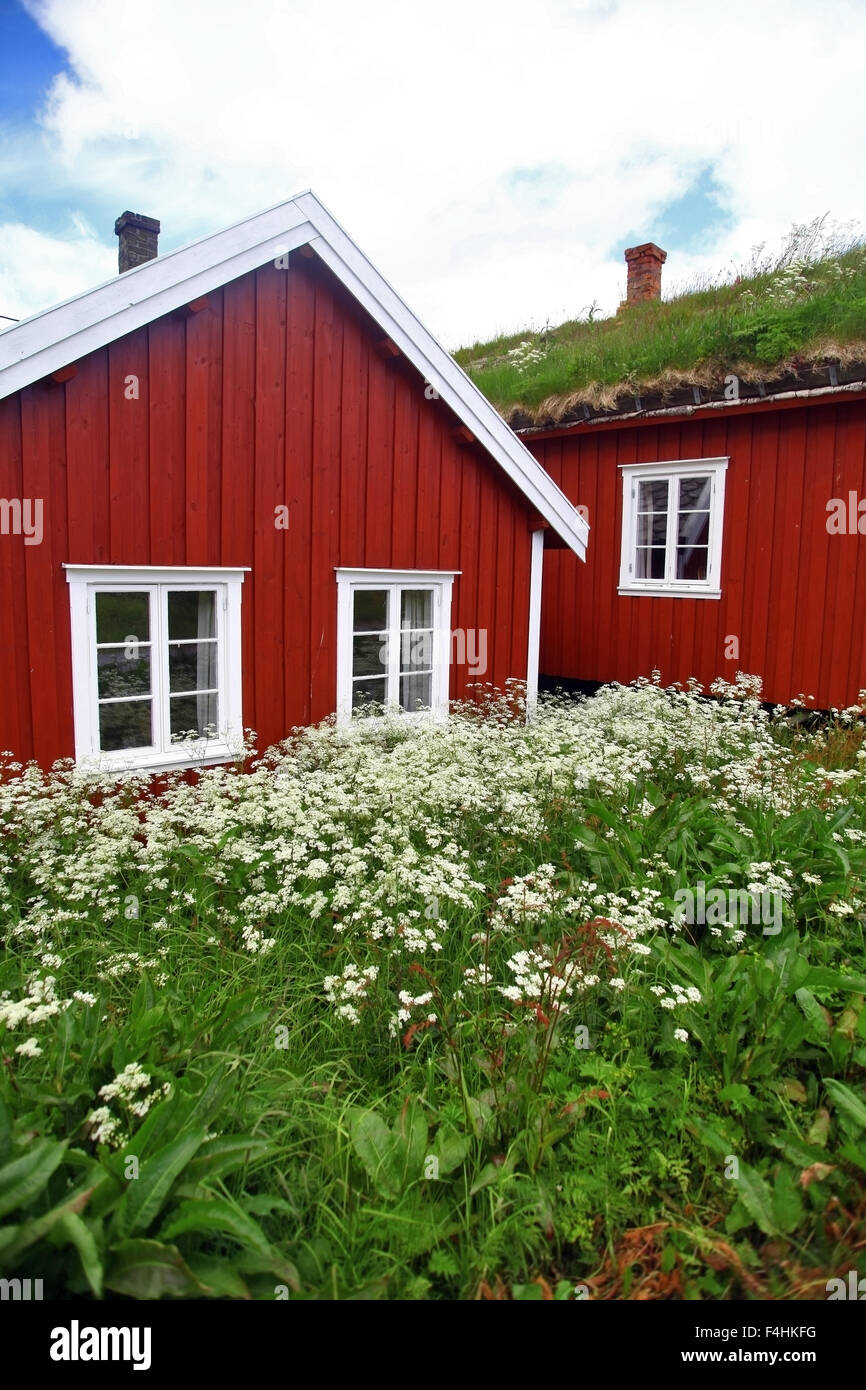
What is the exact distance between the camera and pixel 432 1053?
3254mm

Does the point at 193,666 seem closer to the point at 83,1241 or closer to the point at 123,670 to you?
the point at 123,670

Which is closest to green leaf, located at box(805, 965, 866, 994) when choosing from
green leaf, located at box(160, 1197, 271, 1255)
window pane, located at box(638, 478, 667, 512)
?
green leaf, located at box(160, 1197, 271, 1255)

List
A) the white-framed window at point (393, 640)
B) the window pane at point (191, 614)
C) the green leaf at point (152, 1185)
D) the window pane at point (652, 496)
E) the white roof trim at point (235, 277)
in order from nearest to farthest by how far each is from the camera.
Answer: the green leaf at point (152, 1185), the white roof trim at point (235, 277), the window pane at point (191, 614), the white-framed window at point (393, 640), the window pane at point (652, 496)

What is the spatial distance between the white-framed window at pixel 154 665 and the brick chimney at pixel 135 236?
463 cm

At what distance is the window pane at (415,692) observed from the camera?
8148 millimetres

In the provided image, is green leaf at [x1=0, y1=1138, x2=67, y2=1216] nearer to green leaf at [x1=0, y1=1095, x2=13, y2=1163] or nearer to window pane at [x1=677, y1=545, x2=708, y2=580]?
green leaf at [x1=0, y1=1095, x2=13, y2=1163]

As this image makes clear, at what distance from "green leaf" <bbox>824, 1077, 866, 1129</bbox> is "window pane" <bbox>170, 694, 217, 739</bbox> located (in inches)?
190

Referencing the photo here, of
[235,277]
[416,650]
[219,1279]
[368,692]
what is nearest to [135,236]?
[235,277]

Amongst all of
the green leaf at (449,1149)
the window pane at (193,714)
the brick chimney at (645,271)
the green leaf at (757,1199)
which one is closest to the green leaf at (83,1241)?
the green leaf at (449,1149)

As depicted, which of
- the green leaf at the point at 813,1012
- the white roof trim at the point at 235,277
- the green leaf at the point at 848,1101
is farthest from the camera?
the white roof trim at the point at 235,277

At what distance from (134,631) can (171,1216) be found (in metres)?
4.67

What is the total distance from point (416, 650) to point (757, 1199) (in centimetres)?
602

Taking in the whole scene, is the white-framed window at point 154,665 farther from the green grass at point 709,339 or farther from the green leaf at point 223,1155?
the green grass at point 709,339

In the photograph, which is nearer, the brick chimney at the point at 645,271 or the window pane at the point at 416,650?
the window pane at the point at 416,650
